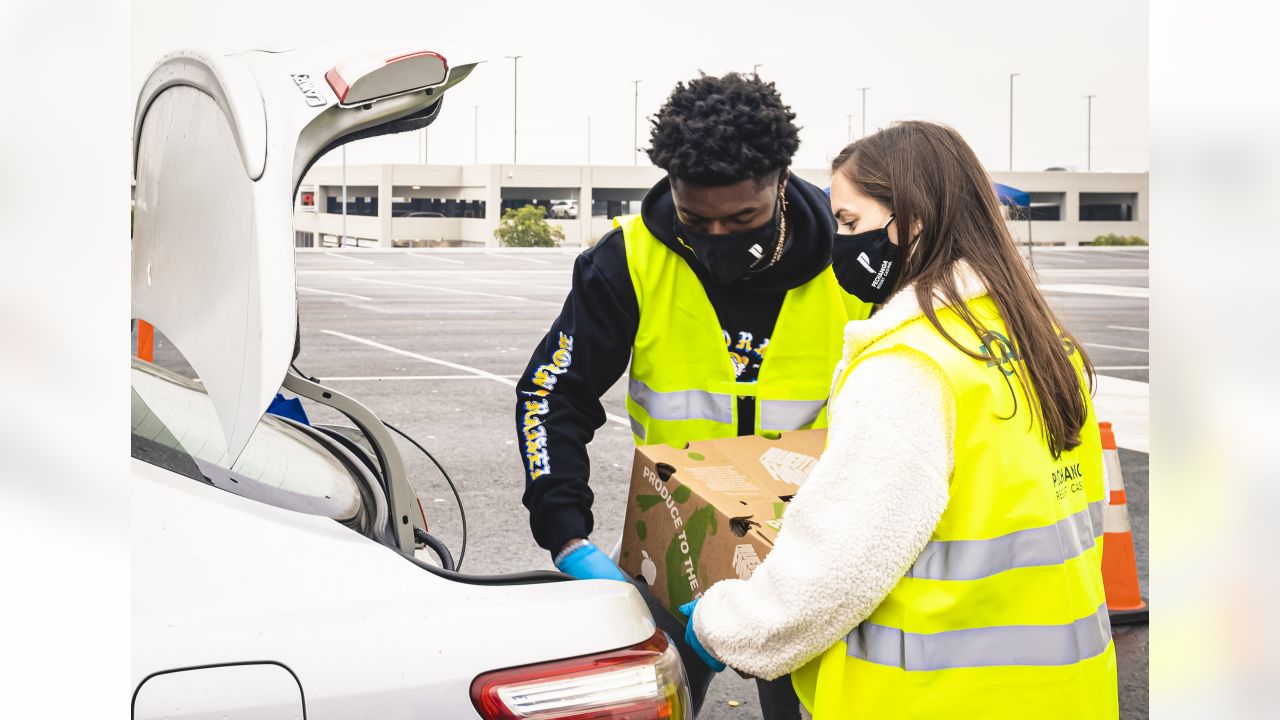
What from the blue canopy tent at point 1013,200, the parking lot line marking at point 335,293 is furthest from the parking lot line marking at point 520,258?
the blue canopy tent at point 1013,200

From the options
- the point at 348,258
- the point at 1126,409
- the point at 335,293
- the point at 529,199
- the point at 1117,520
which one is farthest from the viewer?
the point at 529,199

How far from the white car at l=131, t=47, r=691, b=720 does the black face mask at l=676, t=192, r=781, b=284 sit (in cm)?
72

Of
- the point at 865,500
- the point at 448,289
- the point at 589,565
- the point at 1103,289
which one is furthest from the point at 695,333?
the point at 1103,289

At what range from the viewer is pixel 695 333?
2.46 m

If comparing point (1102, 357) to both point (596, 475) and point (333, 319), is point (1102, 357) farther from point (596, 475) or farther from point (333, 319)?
point (333, 319)

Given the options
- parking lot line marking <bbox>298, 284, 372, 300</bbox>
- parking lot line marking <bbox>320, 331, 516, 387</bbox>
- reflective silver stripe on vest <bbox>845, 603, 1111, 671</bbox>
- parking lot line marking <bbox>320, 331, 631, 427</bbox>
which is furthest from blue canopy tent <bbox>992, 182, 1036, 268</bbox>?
parking lot line marking <bbox>298, 284, 372, 300</bbox>

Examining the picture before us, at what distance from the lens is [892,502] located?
1494 mm

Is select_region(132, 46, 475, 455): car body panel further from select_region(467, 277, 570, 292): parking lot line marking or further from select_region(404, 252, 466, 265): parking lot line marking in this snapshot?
select_region(404, 252, 466, 265): parking lot line marking

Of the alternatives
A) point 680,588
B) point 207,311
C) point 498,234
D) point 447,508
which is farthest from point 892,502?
point 498,234

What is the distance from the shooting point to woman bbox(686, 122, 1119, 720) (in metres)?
1.51

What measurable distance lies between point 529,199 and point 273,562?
67.1 m

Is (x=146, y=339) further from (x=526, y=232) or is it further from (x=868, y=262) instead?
(x=526, y=232)

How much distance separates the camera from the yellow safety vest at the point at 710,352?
2455 mm

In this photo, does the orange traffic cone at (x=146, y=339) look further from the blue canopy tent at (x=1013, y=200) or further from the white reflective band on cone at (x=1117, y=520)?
the blue canopy tent at (x=1013, y=200)
